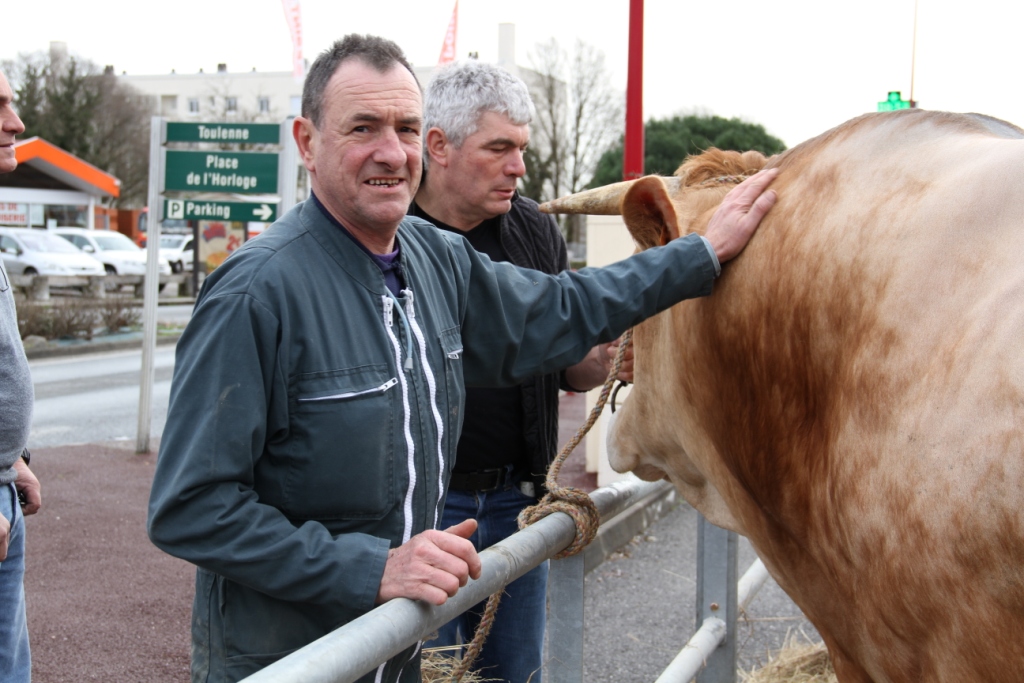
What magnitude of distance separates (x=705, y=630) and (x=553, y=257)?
1414 mm

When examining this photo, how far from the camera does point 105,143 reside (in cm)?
4425

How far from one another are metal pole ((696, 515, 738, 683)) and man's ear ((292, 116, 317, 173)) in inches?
83.6

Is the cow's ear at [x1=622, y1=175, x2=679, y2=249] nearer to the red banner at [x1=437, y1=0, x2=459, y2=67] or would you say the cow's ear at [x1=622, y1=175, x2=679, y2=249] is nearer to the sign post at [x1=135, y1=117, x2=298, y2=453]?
the sign post at [x1=135, y1=117, x2=298, y2=453]

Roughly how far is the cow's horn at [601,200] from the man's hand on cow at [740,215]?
0.28m

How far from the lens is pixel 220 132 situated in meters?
8.20

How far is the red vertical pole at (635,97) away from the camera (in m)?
6.06

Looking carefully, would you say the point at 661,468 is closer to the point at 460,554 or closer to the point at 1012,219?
the point at 460,554

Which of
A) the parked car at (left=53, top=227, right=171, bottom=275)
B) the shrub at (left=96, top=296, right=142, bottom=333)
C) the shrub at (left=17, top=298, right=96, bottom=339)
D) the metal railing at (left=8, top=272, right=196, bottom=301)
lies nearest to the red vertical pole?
the shrub at (left=17, top=298, right=96, bottom=339)

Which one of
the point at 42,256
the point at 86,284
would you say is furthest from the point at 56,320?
the point at 42,256

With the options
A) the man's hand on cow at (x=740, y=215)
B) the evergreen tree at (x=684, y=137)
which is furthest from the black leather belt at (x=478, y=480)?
the evergreen tree at (x=684, y=137)

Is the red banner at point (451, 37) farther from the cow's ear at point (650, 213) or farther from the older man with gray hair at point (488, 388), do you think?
the cow's ear at point (650, 213)

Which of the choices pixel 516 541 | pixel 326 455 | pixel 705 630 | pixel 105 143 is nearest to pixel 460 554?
pixel 326 455

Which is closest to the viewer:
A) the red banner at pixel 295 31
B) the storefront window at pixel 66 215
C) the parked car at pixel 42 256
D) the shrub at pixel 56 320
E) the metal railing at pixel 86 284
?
the red banner at pixel 295 31

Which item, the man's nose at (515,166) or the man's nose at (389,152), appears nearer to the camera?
the man's nose at (389,152)
